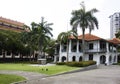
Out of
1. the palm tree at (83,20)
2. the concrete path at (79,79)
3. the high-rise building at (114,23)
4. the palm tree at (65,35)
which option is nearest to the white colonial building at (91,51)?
the palm tree at (65,35)

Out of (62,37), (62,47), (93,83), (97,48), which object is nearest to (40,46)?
(62,47)

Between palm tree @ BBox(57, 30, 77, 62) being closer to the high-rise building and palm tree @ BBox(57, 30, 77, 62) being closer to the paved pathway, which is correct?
the paved pathway

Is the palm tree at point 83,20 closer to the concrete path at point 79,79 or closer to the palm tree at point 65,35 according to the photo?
the palm tree at point 65,35

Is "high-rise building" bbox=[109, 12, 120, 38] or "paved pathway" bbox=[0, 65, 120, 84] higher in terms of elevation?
"high-rise building" bbox=[109, 12, 120, 38]

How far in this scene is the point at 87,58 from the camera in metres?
57.1

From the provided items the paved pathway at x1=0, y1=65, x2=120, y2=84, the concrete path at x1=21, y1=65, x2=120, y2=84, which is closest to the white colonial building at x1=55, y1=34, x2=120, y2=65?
the concrete path at x1=21, y1=65, x2=120, y2=84

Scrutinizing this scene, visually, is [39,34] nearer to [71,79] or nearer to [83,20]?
[83,20]

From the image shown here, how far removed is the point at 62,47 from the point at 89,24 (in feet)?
35.3

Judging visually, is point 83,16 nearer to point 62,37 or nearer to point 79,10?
point 79,10

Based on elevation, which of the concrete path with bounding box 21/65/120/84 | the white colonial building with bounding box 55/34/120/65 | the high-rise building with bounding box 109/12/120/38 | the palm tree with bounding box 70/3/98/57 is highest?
the high-rise building with bounding box 109/12/120/38

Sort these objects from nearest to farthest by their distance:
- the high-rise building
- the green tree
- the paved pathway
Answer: the paved pathway → the green tree → the high-rise building

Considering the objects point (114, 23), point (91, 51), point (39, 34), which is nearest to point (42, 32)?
point (39, 34)

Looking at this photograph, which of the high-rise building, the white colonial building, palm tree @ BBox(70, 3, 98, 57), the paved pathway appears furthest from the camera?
the high-rise building

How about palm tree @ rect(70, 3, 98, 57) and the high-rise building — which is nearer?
palm tree @ rect(70, 3, 98, 57)
